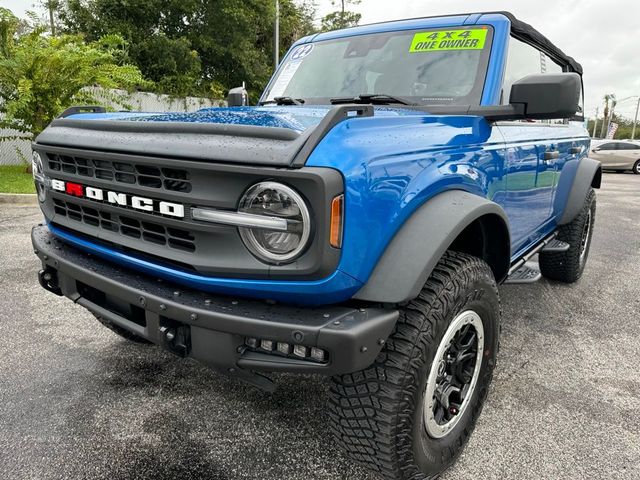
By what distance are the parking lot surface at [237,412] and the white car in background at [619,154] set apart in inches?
758

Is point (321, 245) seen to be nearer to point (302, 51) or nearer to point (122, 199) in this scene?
point (122, 199)

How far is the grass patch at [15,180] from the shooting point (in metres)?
8.49

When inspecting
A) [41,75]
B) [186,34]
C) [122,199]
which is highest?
[186,34]

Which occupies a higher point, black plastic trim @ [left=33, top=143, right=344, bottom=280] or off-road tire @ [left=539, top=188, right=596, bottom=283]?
black plastic trim @ [left=33, top=143, right=344, bottom=280]

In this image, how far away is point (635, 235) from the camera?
728cm

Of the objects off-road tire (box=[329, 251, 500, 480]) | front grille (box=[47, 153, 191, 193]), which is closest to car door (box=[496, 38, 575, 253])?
off-road tire (box=[329, 251, 500, 480])

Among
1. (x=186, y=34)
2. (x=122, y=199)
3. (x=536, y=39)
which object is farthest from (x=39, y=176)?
(x=186, y=34)

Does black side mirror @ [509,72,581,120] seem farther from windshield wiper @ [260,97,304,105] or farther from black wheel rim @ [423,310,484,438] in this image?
windshield wiper @ [260,97,304,105]

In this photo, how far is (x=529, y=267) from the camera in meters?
3.76

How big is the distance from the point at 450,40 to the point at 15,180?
956 cm

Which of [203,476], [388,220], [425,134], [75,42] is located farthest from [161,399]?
[75,42]

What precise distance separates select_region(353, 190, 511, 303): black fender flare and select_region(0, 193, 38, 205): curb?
7969mm

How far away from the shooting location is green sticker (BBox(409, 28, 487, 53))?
2.70 m

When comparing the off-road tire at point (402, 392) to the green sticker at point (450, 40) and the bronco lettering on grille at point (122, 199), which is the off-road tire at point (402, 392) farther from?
the green sticker at point (450, 40)
